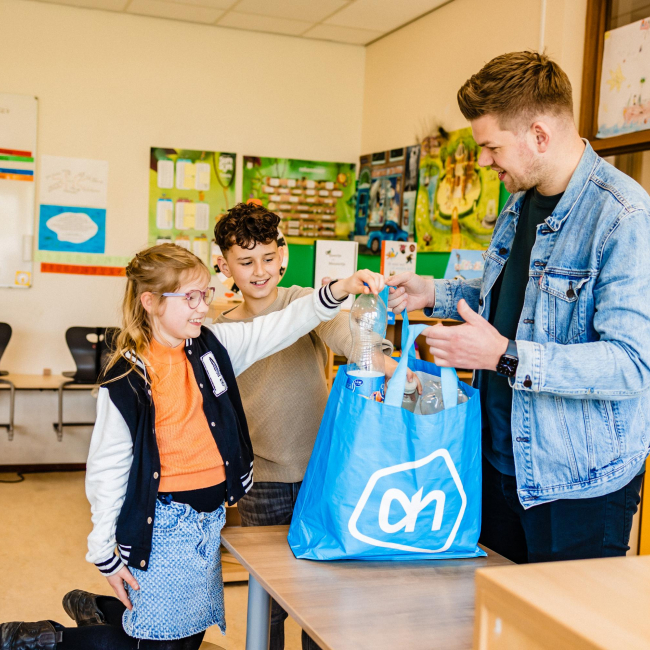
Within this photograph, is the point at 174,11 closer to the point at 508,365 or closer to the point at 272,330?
the point at 272,330

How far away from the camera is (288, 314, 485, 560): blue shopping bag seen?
1.18 m

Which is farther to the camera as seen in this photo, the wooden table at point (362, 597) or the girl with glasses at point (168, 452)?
the girl with glasses at point (168, 452)

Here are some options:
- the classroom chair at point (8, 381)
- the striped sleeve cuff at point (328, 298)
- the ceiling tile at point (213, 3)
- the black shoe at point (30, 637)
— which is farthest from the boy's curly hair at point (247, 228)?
the classroom chair at point (8, 381)

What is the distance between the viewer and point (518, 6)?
357 centimetres

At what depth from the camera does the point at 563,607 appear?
693mm

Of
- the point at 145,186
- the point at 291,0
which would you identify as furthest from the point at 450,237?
the point at 145,186

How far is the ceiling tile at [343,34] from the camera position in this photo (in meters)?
4.82

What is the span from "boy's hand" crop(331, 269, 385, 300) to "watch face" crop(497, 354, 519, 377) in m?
0.33

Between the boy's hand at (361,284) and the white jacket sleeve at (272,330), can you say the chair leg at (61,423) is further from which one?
the boy's hand at (361,284)

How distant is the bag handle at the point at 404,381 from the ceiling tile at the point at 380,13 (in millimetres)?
3468

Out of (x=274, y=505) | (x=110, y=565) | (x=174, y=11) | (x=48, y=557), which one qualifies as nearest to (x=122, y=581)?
(x=110, y=565)

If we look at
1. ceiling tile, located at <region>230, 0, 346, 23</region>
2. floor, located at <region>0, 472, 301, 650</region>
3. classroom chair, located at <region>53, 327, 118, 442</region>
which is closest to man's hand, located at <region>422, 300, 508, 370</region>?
floor, located at <region>0, 472, 301, 650</region>

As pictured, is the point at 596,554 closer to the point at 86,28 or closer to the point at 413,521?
the point at 413,521

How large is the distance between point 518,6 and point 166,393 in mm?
3011
